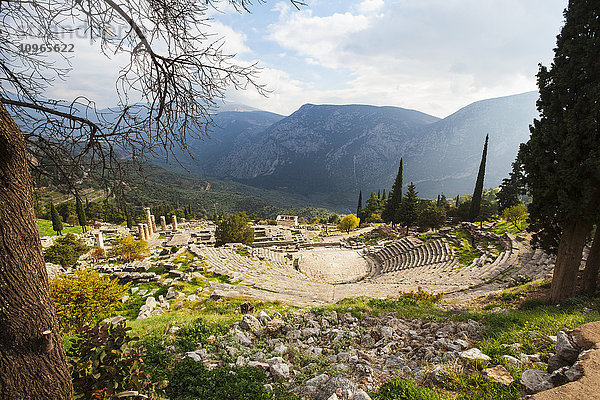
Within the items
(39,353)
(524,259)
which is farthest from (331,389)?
(524,259)

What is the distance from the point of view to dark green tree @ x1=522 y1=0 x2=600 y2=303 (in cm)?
695

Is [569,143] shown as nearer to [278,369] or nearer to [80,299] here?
[278,369]

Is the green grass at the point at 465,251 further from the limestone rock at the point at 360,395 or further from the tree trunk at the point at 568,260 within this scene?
the limestone rock at the point at 360,395

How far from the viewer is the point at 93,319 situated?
8414 mm

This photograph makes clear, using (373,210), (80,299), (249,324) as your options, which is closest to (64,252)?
(80,299)

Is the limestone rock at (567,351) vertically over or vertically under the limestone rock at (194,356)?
over

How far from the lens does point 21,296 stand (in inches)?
79.1

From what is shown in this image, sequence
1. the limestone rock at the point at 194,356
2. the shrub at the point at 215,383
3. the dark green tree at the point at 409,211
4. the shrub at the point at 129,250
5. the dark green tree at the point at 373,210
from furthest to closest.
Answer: the dark green tree at the point at 373,210 → the dark green tree at the point at 409,211 → the shrub at the point at 129,250 → the limestone rock at the point at 194,356 → the shrub at the point at 215,383

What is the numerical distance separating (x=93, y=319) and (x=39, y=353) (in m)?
8.32

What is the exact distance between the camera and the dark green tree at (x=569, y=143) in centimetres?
695

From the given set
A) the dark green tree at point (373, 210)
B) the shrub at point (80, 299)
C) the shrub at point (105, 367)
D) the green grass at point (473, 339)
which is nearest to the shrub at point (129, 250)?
the shrub at point (80, 299)

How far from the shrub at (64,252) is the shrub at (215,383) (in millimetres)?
24251

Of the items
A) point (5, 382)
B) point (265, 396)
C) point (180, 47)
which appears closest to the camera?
point (5, 382)

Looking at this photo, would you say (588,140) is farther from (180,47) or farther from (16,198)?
(16,198)
